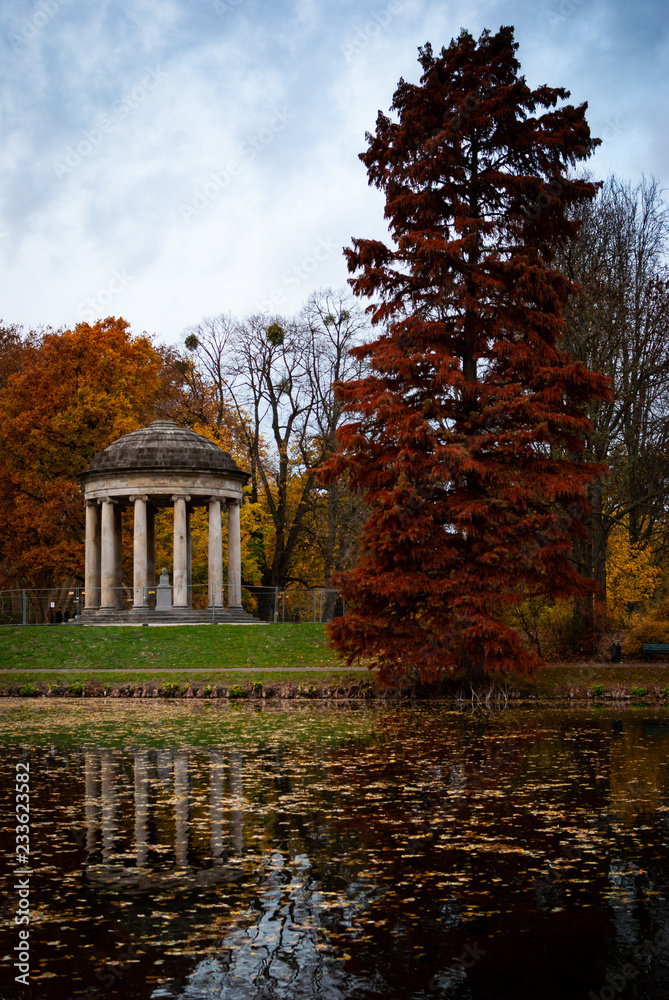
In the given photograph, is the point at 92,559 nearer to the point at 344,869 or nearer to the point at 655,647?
the point at 655,647

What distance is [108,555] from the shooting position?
36.9 metres

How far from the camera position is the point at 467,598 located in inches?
795

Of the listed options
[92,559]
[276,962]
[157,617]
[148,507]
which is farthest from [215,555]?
[276,962]

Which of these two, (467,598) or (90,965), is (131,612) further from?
(90,965)

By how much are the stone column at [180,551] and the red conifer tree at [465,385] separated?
14.8 m

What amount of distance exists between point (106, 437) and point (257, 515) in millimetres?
8276

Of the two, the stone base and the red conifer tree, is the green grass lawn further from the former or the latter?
the red conifer tree

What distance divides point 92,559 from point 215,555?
4.57 metres

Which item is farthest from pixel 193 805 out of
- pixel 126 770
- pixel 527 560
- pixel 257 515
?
pixel 257 515

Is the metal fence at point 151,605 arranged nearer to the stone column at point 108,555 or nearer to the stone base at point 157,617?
the stone base at point 157,617

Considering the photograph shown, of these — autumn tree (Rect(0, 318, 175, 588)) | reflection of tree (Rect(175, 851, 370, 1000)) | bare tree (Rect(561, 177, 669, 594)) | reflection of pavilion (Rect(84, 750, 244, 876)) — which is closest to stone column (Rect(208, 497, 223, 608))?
autumn tree (Rect(0, 318, 175, 588))

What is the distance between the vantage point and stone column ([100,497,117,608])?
36.4m

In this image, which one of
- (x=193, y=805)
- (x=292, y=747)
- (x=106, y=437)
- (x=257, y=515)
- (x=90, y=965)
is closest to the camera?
(x=90, y=965)

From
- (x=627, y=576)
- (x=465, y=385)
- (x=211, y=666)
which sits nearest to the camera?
(x=465, y=385)
